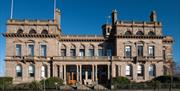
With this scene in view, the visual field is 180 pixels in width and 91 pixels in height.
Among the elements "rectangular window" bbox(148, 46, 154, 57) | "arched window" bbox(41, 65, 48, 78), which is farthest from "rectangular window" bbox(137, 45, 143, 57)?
"arched window" bbox(41, 65, 48, 78)

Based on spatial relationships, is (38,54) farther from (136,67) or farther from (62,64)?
(136,67)

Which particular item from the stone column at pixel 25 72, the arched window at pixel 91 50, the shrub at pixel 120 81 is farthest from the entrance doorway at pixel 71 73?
the shrub at pixel 120 81

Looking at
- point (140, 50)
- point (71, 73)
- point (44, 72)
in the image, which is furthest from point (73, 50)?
point (140, 50)

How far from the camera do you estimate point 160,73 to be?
232 ft

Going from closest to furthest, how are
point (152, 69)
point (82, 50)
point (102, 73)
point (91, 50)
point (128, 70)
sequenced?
1. point (128, 70)
2. point (152, 69)
3. point (102, 73)
4. point (91, 50)
5. point (82, 50)

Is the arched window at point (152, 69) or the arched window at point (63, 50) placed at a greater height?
the arched window at point (63, 50)

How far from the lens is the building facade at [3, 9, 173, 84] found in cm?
6844

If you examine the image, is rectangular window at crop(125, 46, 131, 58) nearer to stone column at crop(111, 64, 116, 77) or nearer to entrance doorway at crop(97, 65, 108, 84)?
stone column at crop(111, 64, 116, 77)

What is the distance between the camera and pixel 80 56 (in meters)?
69.2

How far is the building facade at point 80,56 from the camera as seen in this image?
6844cm

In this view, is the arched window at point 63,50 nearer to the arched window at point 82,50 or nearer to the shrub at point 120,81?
the arched window at point 82,50

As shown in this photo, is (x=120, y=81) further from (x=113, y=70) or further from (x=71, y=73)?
(x=71, y=73)

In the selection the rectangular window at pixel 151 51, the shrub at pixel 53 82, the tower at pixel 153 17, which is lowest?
the shrub at pixel 53 82

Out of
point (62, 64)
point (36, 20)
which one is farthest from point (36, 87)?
point (36, 20)
